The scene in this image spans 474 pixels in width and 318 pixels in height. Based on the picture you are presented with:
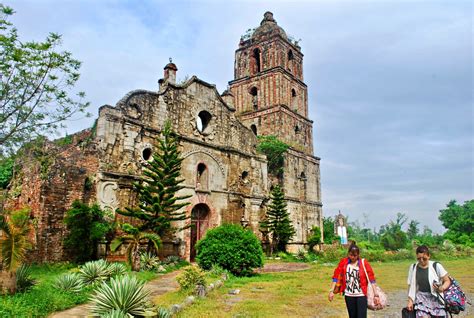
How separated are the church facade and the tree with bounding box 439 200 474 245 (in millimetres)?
26352

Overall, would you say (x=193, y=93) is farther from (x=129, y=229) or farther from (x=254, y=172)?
(x=129, y=229)

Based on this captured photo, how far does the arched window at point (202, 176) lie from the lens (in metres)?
18.5

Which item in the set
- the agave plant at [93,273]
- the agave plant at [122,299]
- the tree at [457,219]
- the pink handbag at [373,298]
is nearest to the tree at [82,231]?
the agave plant at [93,273]

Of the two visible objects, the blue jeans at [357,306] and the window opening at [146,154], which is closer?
the blue jeans at [357,306]

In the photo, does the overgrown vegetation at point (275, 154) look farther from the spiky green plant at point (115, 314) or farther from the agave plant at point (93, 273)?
the spiky green plant at point (115, 314)

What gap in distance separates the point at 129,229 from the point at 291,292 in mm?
5869

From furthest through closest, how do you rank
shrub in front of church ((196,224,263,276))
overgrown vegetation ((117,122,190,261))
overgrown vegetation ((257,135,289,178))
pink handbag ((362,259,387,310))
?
overgrown vegetation ((257,135,289,178)) < overgrown vegetation ((117,122,190,261)) < shrub in front of church ((196,224,263,276)) < pink handbag ((362,259,387,310))

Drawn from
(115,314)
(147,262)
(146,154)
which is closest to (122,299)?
(115,314)

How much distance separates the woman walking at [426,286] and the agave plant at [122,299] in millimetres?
4038

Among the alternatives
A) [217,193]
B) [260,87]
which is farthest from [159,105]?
[260,87]

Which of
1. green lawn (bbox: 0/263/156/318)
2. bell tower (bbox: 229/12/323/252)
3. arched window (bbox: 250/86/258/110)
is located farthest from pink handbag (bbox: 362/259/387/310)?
arched window (bbox: 250/86/258/110)

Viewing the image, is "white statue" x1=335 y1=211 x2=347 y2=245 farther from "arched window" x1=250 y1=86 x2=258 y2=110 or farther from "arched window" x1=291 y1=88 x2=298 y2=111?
"arched window" x1=250 y1=86 x2=258 y2=110

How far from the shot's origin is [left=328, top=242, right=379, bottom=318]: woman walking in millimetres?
5078

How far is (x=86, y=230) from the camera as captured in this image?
12797mm
